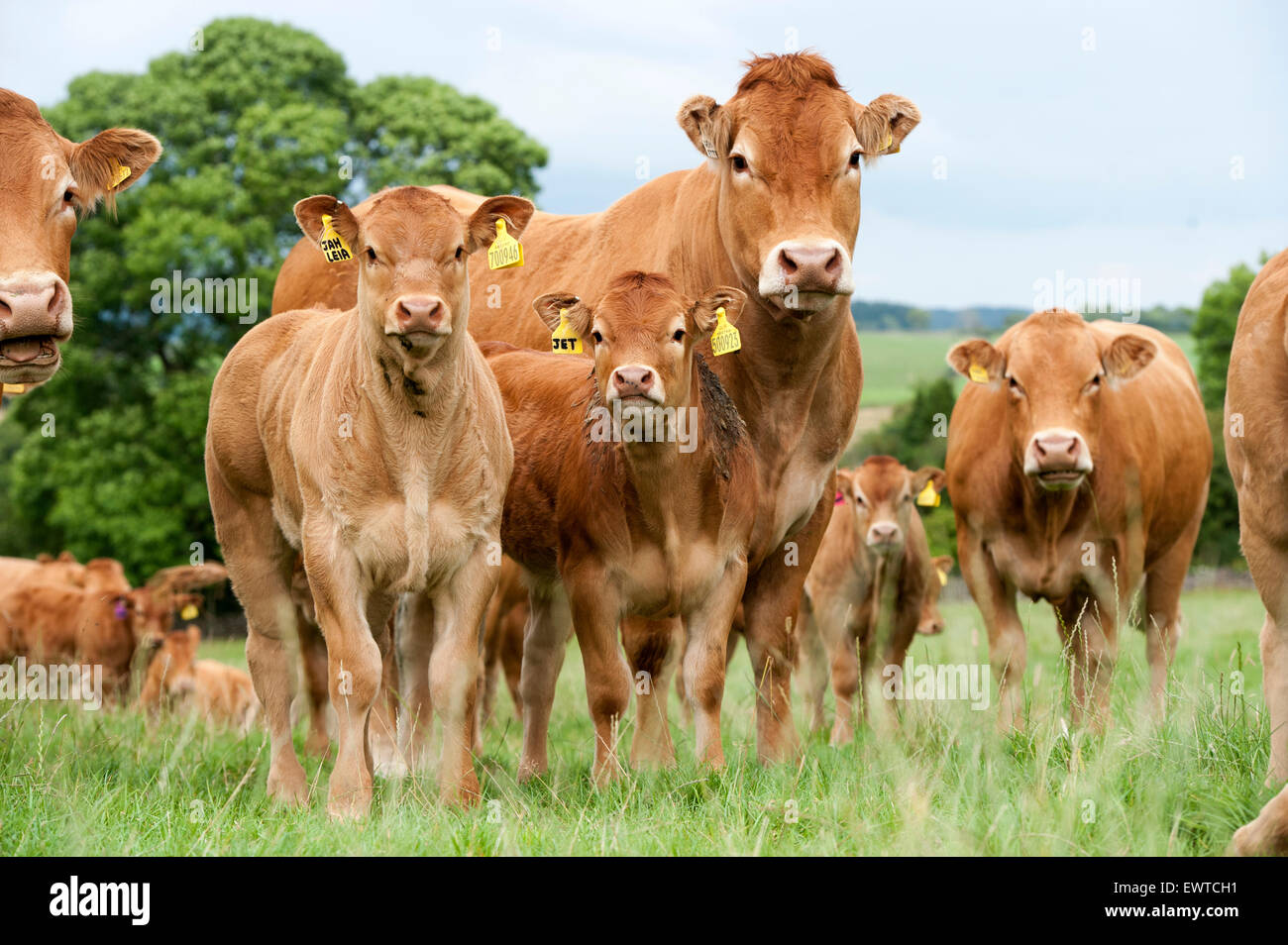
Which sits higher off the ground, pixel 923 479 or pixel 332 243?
pixel 332 243

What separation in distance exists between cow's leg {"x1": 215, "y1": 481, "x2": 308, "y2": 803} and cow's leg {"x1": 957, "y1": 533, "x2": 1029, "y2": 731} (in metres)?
3.69

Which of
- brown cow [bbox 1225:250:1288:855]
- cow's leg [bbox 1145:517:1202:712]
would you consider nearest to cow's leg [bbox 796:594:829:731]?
cow's leg [bbox 1145:517:1202:712]

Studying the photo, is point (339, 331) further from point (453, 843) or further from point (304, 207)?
point (453, 843)

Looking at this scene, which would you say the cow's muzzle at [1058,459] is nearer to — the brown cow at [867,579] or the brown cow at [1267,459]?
the brown cow at [867,579]


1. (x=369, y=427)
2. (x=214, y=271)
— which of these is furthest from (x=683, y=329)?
(x=214, y=271)

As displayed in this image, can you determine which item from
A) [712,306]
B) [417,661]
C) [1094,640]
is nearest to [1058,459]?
[1094,640]

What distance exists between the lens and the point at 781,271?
5.66m

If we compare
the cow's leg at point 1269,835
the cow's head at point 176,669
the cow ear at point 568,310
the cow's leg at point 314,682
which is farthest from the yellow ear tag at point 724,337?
the cow's head at point 176,669

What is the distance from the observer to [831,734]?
27.9 ft

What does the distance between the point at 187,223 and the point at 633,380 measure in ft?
63.3

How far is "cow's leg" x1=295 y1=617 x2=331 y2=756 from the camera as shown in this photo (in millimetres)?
8453

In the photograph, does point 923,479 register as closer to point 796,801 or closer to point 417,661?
point 417,661

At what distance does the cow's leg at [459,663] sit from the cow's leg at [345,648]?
0.27m
